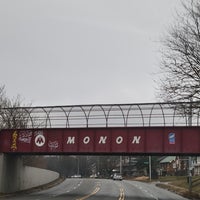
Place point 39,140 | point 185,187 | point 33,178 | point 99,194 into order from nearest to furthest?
1. point 39,140
2. point 99,194
3. point 33,178
4. point 185,187

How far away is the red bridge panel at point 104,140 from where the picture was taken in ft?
118

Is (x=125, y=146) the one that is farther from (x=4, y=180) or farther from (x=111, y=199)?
(x=4, y=180)

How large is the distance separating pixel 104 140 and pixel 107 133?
60 cm

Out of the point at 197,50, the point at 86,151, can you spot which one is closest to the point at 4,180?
the point at 86,151

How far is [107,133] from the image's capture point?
3784 centimetres

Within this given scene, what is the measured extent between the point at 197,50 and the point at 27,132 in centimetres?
1702

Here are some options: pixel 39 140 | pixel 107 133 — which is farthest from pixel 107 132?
pixel 39 140

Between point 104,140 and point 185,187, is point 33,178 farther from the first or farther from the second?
point 185,187

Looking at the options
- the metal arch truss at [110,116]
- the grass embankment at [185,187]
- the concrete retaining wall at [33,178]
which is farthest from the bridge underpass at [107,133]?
the grass embankment at [185,187]

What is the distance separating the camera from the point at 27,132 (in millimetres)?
39688

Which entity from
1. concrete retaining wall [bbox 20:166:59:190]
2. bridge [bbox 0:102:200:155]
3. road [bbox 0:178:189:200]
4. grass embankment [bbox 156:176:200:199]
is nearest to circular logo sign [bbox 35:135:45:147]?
bridge [bbox 0:102:200:155]

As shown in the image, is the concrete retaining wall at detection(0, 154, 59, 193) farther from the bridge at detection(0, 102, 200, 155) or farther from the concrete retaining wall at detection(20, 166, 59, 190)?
the bridge at detection(0, 102, 200, 155)

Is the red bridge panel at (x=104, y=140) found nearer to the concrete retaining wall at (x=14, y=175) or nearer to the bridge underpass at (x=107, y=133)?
the bridge underpass at (x=107, y=133)

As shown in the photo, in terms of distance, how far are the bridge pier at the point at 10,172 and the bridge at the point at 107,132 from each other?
1293 mm
